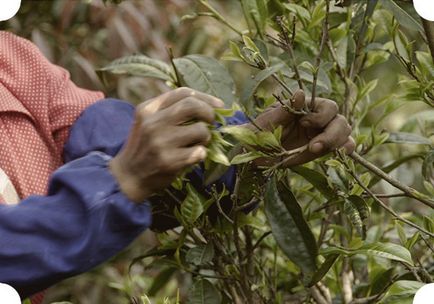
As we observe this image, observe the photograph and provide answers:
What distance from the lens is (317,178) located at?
1.04m

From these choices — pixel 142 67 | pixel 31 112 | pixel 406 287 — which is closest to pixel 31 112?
pixel 31 112

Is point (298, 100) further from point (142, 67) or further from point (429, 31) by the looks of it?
point (142, 67)

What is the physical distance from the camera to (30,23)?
6.36 ft

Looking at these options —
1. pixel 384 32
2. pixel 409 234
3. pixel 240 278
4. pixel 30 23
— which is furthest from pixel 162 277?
pixel 30 23

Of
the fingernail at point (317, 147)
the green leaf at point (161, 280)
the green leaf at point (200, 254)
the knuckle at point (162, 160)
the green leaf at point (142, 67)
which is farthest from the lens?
the green leaf at point (161, 280)

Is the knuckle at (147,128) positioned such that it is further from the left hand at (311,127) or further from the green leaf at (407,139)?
the green leaf at (407,139)

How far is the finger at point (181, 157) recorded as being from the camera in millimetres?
822

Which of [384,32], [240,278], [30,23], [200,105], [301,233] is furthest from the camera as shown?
[30,23]

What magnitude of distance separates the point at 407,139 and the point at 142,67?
1.07 feet

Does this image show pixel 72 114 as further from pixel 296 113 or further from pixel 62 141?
pixel 296 113

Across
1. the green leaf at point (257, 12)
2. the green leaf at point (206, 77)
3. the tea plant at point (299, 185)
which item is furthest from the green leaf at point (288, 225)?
the green leaf at point (257, 12)

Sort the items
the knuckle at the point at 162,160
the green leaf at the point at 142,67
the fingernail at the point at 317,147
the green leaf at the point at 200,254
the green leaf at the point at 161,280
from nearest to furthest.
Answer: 1. the knuckle at the point at 162,160
2. the fingernail at the point at 317,147
3. the green leaf at the point at 200,254
4. the green leaf at the point at 142,67
5. the green leaf at the point at 161,280

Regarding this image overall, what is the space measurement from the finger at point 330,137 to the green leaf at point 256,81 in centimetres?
8

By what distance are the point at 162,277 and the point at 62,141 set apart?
9.6 inches
